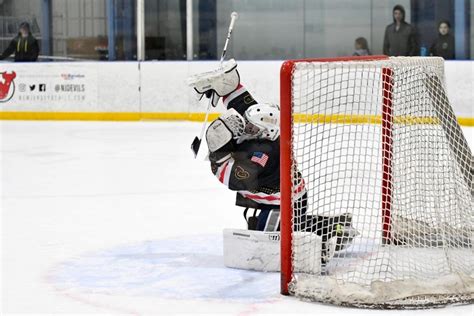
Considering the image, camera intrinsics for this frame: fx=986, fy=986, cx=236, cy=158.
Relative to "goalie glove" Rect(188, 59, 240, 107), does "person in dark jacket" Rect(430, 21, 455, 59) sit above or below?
above

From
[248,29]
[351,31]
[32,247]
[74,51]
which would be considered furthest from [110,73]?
[32,247]

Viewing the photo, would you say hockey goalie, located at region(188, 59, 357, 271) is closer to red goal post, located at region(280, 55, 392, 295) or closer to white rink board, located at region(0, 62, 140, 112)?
red goal post, located at region(280, 55, 392, 295)

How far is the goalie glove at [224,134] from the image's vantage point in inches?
121

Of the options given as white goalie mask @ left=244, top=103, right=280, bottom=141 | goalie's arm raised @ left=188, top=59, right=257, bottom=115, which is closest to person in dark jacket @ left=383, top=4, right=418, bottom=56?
goalie's arm raised @ left=188, top=59, right=257, bottom=115

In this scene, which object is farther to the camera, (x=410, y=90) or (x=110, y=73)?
(x=110, y=73)

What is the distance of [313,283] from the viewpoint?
2830 millimetres

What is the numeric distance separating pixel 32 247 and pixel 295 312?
134 cm

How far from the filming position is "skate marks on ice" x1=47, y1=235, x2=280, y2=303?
291 centimetres

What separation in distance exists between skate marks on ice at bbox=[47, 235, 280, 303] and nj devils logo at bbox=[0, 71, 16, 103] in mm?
6885

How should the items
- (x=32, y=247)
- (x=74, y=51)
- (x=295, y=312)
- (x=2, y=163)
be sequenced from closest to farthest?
(x=295, y=312) < (x=32, y=247) < (x=2, y=163) < (x=74, y=51)

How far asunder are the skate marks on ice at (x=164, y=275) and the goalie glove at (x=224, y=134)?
1.24ft

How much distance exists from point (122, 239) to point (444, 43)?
20.2ft

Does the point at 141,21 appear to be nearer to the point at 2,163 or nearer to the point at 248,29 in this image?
the point at 248,29

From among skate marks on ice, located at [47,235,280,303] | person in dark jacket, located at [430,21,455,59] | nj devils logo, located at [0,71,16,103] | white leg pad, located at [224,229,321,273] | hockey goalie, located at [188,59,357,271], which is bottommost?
skate marks on ice, located at [47,235,280,303]
